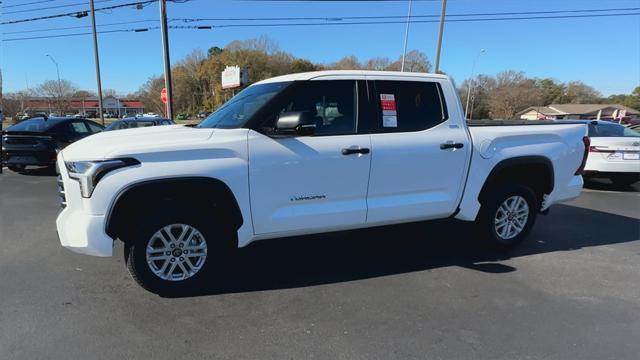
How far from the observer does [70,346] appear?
121 inches

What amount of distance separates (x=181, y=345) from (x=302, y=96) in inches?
94.0

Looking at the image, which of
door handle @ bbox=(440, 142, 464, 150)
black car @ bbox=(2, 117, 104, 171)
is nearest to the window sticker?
door handle @ bbox=(440, 142, 464, 150)

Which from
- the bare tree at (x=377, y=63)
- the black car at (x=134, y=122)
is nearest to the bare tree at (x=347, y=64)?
the bare tree at (x=377, y=63)

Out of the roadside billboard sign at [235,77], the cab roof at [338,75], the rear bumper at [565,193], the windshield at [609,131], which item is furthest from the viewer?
the roadside billboard sign at [235,77]

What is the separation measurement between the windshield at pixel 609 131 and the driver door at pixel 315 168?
27.0ft

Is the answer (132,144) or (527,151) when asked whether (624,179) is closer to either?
(527,151)

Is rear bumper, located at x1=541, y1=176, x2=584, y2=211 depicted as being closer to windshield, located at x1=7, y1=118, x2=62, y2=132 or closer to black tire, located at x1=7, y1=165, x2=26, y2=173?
windshield, located at x1=7, y1=118, x2=62, y2=132

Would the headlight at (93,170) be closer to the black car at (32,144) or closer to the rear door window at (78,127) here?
the black car at (32,144)

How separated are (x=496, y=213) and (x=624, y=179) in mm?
7164

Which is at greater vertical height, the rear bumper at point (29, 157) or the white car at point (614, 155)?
the white car at point (614, 155)

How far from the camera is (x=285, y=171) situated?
3889 millimetres

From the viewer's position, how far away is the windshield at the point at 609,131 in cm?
989

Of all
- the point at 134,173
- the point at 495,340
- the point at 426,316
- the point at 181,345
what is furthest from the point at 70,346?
the point at 495,340

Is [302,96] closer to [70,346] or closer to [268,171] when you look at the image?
[268,171]
